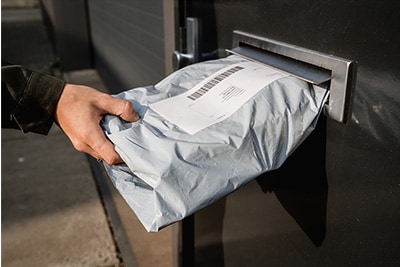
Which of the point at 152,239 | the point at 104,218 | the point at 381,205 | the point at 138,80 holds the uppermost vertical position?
the point at 381,205

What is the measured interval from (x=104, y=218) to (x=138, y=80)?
1.05m

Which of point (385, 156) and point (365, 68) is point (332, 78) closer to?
point (365, 68)

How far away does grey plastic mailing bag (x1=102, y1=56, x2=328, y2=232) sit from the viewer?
0.80 meters

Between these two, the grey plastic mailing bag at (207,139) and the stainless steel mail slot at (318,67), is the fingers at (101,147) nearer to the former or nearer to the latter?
the grey plastic mailing bag at (207,139)

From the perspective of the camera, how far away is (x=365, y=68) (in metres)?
0.80

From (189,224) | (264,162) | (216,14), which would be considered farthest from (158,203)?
(189,224)

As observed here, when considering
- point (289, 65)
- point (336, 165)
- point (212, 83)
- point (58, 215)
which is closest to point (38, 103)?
point (212, 83)

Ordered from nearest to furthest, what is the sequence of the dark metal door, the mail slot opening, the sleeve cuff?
1. the dark metal door
2. the mail slot opening
3. the sleeve cuff

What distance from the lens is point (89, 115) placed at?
3.34 ft

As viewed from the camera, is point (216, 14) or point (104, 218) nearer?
point (216, 14)

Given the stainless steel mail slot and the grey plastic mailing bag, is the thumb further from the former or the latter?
the stainless steel mail slot

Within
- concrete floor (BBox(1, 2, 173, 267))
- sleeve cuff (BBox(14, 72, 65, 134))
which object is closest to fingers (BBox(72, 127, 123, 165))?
sleeve cuff (BBox(14, 72, 65, 134))

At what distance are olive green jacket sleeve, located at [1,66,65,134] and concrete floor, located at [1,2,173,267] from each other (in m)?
1.07

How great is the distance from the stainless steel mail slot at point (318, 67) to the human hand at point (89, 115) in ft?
1.11
